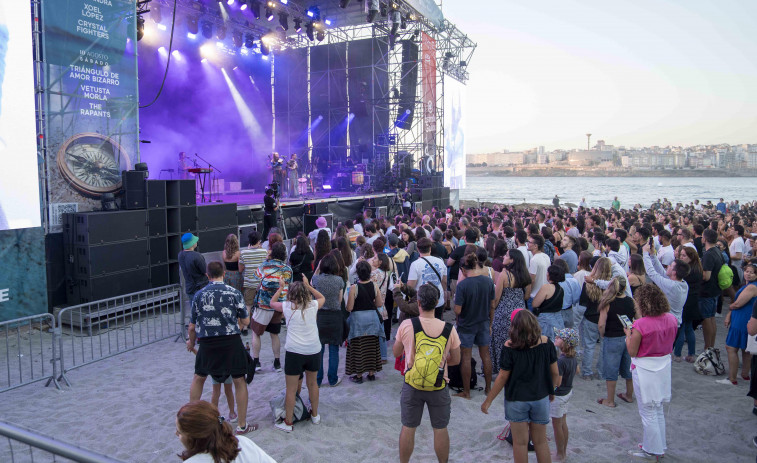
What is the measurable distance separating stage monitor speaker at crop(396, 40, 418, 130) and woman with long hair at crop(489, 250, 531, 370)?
1630 cm

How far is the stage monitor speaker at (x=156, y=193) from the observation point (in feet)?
28.5

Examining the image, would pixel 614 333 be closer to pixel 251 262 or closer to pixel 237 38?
pixel 251 262

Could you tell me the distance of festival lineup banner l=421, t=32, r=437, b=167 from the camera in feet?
70.4

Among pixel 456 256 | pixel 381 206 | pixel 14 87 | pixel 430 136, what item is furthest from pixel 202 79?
pixel 456 256

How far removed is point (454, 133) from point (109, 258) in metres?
20.6

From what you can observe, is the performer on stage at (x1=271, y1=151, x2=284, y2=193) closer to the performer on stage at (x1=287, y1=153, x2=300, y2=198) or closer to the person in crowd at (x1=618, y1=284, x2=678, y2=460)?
the performer on stage at (x1=287, y1=153, x2=300, y2=198)

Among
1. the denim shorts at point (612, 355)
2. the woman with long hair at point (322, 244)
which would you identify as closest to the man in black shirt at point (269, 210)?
the woman with long hair at point (322, 244)

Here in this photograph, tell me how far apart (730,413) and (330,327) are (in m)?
4.04

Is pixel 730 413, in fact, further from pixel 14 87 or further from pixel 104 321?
pixel 14 87

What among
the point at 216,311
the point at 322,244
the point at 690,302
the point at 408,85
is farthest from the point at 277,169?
the point at 690,302

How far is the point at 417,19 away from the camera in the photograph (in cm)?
1834

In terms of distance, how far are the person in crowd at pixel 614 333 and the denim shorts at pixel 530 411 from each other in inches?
67.5

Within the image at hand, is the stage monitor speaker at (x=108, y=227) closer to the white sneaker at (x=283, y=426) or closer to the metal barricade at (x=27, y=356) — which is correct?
the metal barricade at (x=27, y=356)

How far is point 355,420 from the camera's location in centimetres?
464
